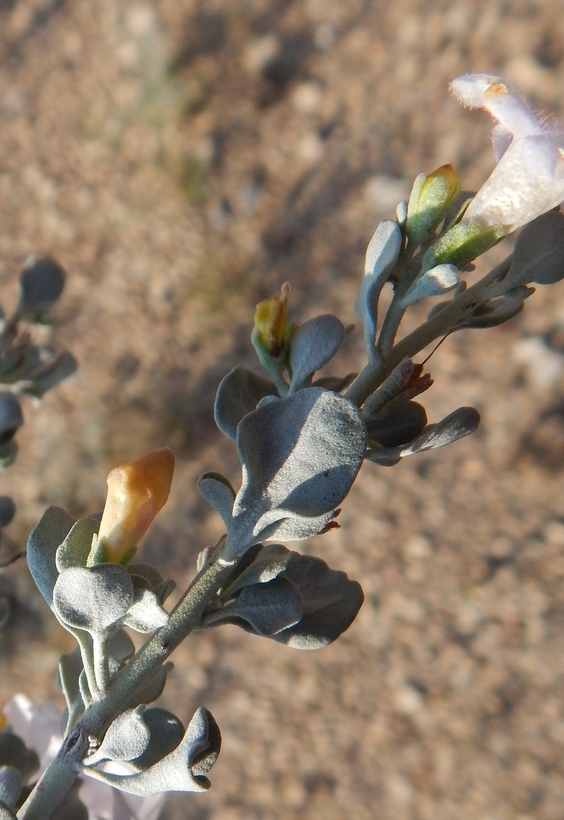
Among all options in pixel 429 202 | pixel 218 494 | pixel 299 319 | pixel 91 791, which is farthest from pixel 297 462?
pixel 299 319

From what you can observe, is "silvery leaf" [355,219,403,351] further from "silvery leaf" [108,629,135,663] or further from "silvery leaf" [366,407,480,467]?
"silvery leaf" [108,629,135,663]

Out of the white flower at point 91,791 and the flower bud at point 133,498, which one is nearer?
the flower bud at point 133,498

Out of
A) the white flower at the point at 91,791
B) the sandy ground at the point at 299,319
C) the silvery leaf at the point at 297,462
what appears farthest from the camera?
the sandy ground at the point at 299,319

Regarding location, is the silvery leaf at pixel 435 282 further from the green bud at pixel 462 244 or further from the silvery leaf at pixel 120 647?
the silvery leaf at pixel 120 647

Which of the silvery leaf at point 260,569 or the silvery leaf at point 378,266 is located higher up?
the silvery leaf at point 378,266

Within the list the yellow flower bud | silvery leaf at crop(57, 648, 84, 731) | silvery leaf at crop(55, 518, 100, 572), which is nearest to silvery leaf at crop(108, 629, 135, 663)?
silvery leaf at crop(57, 648, 84, 731)

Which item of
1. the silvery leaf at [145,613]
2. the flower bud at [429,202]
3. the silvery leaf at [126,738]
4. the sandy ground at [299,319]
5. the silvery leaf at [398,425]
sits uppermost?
the flower bud at [429,202]

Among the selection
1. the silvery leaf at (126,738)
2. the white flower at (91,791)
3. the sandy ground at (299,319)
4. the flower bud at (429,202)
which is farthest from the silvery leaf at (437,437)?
the sandy ground at (299,319)

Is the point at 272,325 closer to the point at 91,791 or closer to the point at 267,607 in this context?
the point at 267,607
